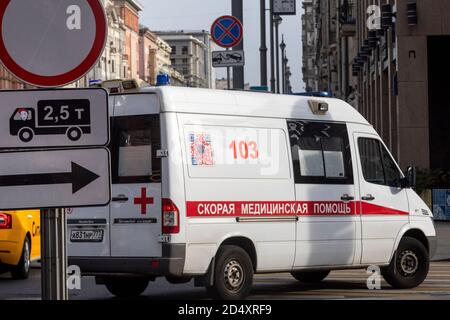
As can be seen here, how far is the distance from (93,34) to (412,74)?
31.7 m

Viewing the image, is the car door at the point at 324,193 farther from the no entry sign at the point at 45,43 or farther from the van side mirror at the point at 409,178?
the no entry sign at the point at 45,43

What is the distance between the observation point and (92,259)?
42.8 feet

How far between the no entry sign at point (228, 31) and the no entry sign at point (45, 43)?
17.7 m

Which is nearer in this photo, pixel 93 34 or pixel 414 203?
pixel 93 34

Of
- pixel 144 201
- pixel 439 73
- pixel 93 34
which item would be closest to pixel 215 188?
pixel 144 201

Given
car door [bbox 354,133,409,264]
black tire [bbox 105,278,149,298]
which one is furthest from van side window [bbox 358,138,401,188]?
black tire [bbox 105,278,149,298]

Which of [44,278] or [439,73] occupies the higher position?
[439,73]

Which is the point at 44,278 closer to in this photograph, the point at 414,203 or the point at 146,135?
the point at 146,135

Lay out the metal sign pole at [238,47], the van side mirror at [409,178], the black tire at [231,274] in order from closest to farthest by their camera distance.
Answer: the black tire at [231,274] → the van side mirror at [409,178] → the metal sign pole at [238,47]

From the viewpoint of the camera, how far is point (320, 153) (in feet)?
47.8

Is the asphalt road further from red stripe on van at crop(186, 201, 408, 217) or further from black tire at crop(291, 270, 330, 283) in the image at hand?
red stripe on van at crop(186, 201, 408, 217)

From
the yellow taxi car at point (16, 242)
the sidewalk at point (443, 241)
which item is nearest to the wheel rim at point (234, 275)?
the yellow taxi car at point (16, 242)

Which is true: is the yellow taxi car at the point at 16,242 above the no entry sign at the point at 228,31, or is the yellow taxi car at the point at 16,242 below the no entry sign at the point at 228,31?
below

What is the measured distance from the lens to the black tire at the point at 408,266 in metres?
15.4
